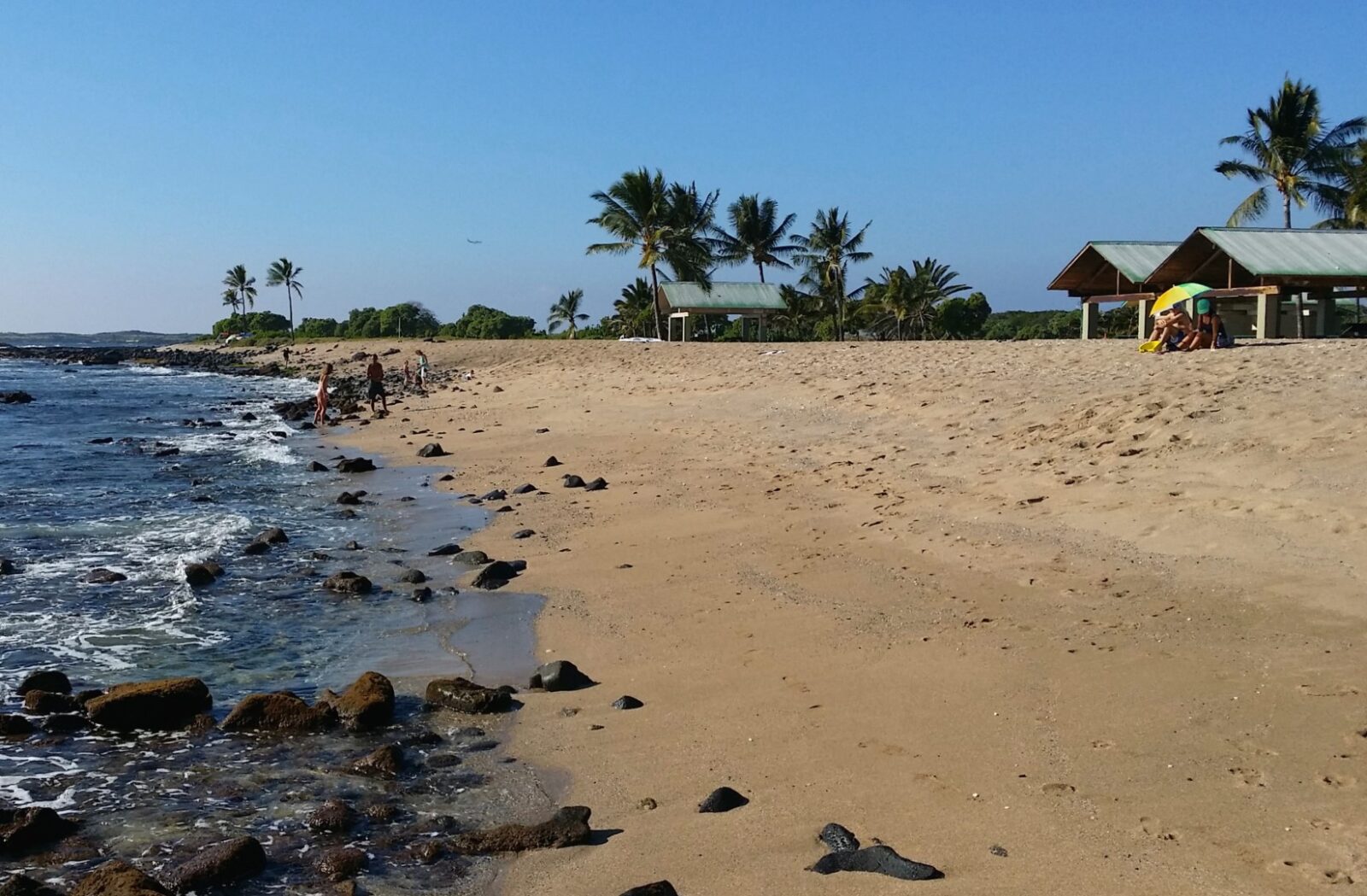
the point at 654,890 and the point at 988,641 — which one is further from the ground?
the point at 988,641

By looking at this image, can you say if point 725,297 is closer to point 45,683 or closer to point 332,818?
point 45,683

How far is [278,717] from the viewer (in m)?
6.53

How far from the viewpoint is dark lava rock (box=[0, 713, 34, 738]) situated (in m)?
6.43

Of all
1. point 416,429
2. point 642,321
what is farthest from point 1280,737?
point 642,321

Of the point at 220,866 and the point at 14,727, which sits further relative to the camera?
the point at 14,727

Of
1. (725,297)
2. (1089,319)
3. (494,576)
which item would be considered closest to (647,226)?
(725,297)

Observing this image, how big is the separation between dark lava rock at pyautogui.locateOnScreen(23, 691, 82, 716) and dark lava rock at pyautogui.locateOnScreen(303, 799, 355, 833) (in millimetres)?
2633

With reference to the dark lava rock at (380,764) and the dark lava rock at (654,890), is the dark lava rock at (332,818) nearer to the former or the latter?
the dark lava rock at (380,764)

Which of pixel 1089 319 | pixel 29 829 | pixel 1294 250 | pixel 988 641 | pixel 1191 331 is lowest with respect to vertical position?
pixel 29 829

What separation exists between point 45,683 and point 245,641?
1647 mm

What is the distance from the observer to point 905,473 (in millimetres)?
12500

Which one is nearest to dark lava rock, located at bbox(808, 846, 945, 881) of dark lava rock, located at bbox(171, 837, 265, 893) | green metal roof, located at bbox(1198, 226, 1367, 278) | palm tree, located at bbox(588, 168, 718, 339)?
dark lava rock, located at bbox(171, 837, 265, 893)

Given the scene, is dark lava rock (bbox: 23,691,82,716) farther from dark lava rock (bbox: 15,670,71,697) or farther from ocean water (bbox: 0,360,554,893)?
ocean water (bbox: 0,360,554,893)

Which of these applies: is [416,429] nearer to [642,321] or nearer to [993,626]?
[993,626]
